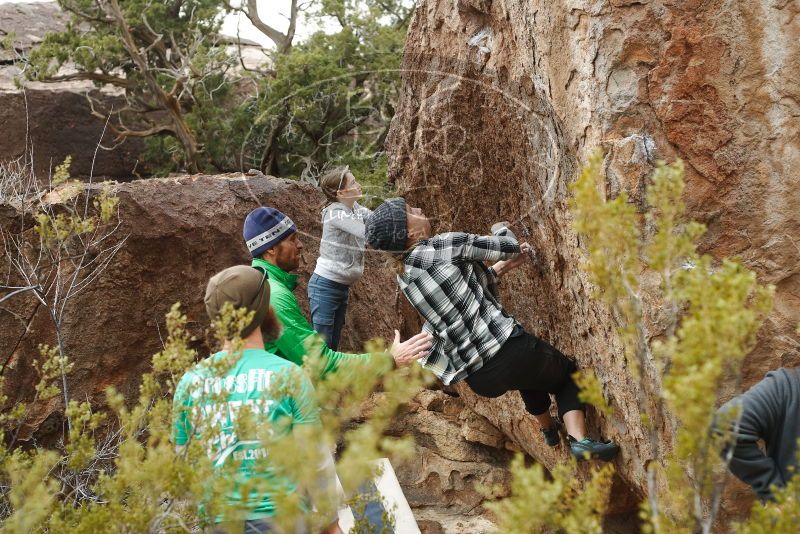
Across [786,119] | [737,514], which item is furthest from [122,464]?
[786,119]

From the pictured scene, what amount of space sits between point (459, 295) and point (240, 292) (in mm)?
1249

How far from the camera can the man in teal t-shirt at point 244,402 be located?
2.17m

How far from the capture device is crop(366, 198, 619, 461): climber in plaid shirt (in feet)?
11.7

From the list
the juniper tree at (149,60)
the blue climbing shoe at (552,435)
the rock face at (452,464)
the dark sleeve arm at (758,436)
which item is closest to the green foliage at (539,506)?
the dark sleeve arm at (758,436)

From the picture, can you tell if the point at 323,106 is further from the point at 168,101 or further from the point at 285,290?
the point at 285,290

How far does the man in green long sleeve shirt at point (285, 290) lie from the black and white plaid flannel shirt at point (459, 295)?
17 cm

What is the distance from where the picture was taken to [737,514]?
328cm

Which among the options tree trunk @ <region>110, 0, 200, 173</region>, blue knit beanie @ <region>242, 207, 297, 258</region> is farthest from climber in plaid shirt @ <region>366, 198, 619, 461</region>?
tree trunk @ <region>110, 0, 200, 173</region>

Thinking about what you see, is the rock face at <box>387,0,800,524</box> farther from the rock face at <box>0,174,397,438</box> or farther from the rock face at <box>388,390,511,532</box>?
the rock face at <box>0,174,397,438</box>

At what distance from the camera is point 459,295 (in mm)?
3588

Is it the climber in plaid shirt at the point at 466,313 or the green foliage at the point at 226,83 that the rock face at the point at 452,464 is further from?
the green foliage at the point at 226,83

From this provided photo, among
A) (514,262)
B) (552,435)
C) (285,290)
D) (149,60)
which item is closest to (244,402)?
(285,290)

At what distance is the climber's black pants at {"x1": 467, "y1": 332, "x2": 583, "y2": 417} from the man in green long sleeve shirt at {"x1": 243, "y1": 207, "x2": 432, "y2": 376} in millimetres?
319

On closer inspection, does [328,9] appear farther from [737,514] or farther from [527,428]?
[737,514]
